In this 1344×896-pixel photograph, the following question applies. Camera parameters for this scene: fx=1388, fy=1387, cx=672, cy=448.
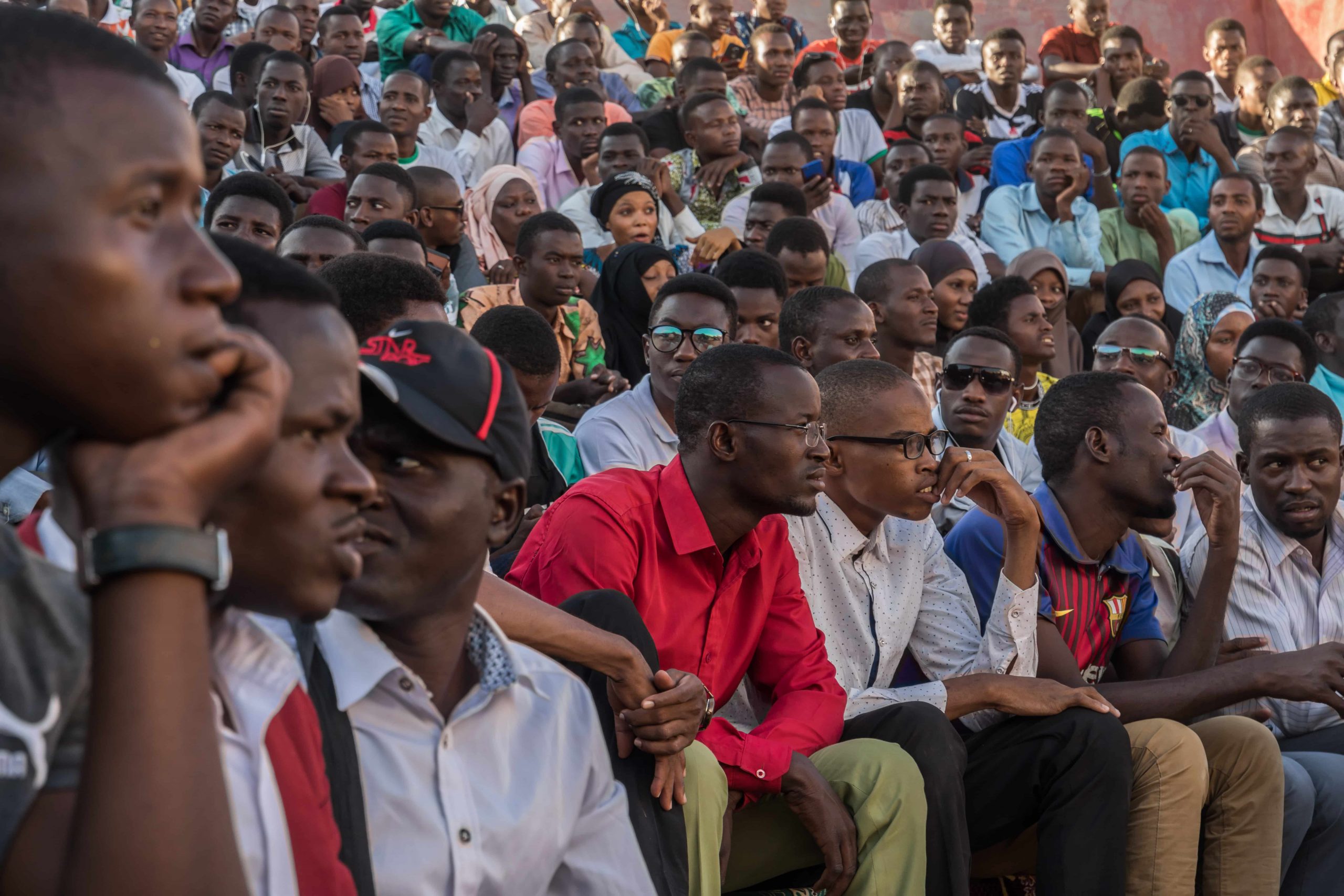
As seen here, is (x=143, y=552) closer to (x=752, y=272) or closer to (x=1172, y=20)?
(x=752, y=272)

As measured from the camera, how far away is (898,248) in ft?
25.5

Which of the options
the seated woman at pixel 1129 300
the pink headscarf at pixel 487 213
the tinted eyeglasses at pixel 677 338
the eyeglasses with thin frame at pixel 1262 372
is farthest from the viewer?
the seated woman at pixel 1129 300

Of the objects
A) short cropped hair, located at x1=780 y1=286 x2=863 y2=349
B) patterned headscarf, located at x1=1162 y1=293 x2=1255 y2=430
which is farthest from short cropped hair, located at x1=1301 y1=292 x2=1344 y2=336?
short cropped hair, located at x1=780 y1=286 x2=863 y2=349

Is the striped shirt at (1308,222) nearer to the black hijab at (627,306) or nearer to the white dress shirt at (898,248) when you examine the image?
the white dress shirt at (898,248)

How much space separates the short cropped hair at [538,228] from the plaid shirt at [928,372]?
1638mm

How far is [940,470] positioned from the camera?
3.67 meters

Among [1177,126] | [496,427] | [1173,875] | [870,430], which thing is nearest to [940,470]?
[870,430]

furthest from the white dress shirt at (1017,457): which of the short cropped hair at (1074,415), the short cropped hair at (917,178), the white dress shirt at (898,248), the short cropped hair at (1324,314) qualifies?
the short cropped hair at (917,178)

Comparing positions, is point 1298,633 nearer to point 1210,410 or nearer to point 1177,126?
point 1210,410

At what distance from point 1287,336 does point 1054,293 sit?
4.93 ft

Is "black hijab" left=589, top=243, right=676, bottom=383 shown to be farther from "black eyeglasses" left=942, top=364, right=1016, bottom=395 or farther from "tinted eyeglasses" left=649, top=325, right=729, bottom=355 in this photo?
"black eyeglasses" left=942, top=364, right=1016, bottom=395

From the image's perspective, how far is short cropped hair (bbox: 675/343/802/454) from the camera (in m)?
3.30

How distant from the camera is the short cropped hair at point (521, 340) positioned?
4305 millimetres

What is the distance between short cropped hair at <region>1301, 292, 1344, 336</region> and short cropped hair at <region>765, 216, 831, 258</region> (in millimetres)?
2448
